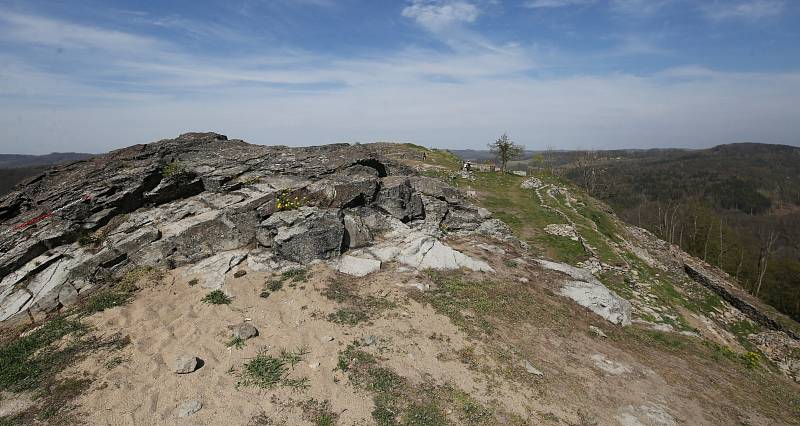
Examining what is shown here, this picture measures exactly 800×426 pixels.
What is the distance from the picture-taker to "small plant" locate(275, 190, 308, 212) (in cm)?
1440

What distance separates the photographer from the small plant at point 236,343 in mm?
8562

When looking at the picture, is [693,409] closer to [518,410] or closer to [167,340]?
[518,410]

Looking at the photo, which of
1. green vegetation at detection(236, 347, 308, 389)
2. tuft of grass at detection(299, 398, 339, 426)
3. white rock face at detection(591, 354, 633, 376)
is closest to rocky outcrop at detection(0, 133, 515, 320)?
green vegetation at detection(236, 347, 308, 389)

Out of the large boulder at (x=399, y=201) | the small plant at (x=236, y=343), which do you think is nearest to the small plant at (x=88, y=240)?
the small plant at (x=236, y=343)

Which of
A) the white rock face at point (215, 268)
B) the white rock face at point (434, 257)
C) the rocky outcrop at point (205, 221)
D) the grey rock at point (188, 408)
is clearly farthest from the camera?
the white rock face at point (434, 257)

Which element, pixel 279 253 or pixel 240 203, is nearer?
pixel 279 253

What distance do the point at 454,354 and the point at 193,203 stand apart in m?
12.3

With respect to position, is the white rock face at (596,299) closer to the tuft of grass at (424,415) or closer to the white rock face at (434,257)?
the white rock face at (434,257)

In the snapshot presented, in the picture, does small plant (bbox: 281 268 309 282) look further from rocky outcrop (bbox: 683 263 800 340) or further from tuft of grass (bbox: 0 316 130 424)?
rocky outcrop (bbox: 683 263 800 340)

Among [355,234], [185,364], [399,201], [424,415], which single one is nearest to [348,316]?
[424,415]

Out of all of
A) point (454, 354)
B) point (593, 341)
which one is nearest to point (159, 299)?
point (454, 354)

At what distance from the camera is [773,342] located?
634 inches

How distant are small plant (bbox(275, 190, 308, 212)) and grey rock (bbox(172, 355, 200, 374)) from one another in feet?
23.7

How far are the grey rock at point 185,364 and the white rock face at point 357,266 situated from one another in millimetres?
5214
